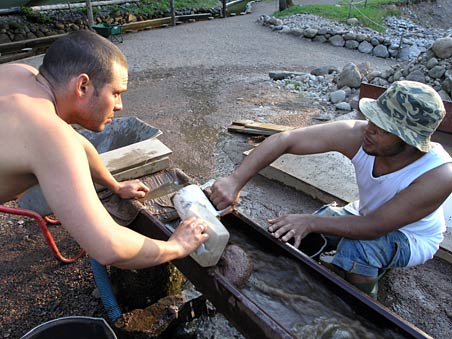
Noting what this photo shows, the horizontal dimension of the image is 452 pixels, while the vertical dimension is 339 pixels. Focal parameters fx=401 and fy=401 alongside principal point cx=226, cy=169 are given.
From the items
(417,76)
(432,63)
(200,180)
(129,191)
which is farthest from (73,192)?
(432,63)

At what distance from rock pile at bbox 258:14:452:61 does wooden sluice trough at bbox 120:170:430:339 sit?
36.2ft

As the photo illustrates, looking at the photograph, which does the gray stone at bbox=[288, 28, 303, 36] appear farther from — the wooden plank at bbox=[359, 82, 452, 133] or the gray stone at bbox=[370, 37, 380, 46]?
the wooden plank at bbox=[359, 82, 452, 133]

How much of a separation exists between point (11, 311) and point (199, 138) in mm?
3317

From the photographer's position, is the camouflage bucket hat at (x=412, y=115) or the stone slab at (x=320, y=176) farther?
the stone slab at (x=320, y=176)

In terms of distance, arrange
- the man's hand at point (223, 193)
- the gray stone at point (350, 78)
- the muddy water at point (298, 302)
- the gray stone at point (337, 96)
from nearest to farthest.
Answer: the muddy water at point (298, 302), the man's hand at point (223, 193), the gray stone at point (337, 96), the gray stone at point (350, 78)

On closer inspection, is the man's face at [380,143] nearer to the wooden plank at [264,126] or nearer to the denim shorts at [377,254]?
the denim shorts at [377,254]

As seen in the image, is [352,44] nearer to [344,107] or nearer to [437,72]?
[437,72]

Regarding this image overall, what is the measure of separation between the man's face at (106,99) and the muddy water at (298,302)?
46.5 inches

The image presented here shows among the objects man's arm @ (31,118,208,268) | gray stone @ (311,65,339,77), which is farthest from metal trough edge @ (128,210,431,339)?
gray stone @ (311,65,339,77)

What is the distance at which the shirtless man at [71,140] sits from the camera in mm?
1569

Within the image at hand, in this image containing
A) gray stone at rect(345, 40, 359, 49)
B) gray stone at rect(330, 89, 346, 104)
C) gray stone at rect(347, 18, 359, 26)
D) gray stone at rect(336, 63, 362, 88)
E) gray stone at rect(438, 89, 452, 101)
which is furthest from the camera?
gray stone at rect(347, 18, 359, 26)

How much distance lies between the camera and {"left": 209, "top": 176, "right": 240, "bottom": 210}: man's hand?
2.51 metres

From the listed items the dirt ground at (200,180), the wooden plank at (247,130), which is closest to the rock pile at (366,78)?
the dirt ground at (200,180)

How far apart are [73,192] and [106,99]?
0.54m
